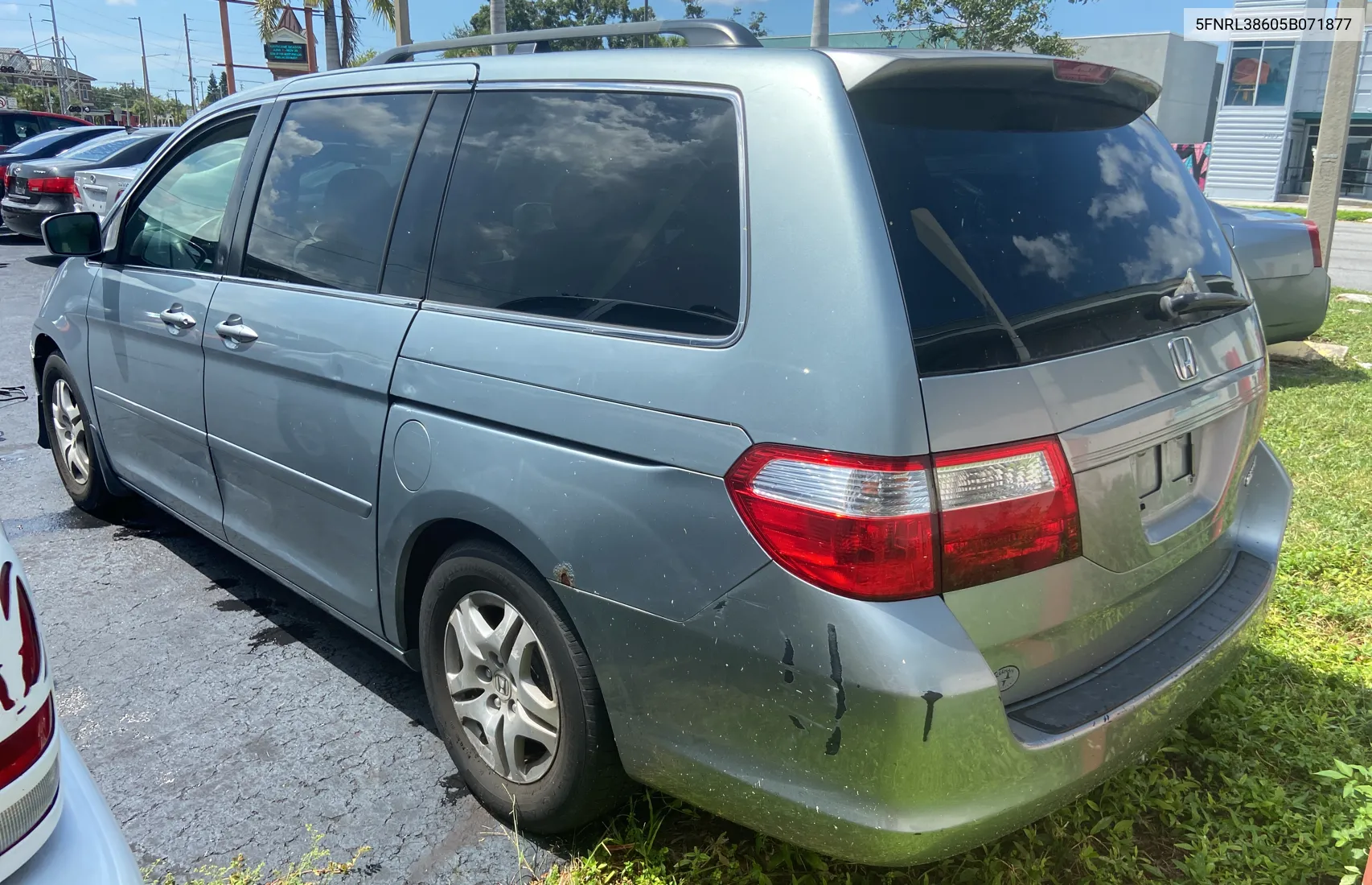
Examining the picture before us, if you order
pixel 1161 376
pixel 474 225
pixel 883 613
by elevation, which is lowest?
pixel 883 613

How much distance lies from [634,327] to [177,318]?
7.23 ft

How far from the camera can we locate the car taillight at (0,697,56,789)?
137cm

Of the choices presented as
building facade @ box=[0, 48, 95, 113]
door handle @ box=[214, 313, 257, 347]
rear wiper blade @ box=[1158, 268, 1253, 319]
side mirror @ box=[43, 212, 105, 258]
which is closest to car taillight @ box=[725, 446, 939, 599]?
rear wiper blade @ box=[1158, 268, 1253, 319]

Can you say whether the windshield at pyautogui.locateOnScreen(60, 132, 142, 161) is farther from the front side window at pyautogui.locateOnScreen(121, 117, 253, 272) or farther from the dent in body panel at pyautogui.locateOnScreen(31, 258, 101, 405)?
the front side window at pyautogui.locateOnScreen(121, 117, 253, 272)

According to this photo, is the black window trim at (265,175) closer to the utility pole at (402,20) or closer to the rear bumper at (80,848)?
the rear bumper at (80,848)

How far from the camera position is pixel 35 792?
143 centimetres

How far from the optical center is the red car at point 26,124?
19.7 m

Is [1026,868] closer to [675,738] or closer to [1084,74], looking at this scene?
[675,738]

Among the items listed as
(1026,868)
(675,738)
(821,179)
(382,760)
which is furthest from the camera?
(382,760)

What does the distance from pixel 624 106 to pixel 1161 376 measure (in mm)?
1367

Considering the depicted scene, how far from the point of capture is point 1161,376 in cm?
216

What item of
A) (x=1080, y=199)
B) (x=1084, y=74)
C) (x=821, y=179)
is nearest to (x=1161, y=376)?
(x=1080, y=199)

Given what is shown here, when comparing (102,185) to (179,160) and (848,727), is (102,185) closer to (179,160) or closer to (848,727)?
(179,160)

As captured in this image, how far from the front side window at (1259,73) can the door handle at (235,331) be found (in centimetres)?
4566
